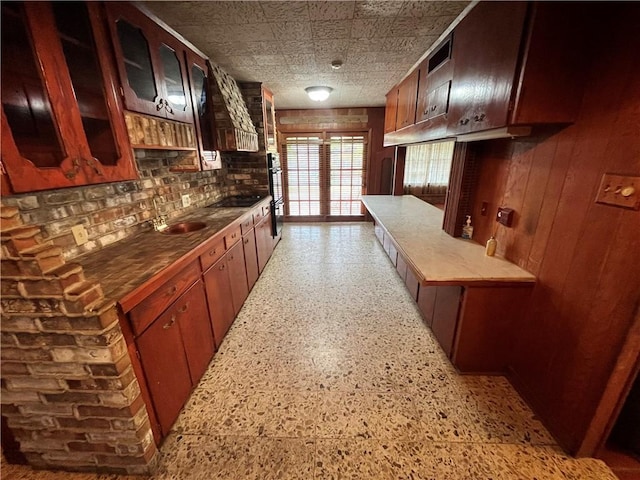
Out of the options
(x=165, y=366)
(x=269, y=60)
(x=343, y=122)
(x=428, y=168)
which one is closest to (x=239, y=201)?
(x=269, y=60)

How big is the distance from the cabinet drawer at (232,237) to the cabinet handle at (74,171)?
113cm

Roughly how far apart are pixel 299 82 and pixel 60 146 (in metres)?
2.94

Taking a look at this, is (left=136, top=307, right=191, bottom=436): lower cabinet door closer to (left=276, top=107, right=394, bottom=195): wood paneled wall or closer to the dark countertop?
the dark countertop

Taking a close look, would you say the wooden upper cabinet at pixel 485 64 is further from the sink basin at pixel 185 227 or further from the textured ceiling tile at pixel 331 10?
the sink basin at pixel 185 227

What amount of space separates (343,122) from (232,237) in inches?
154

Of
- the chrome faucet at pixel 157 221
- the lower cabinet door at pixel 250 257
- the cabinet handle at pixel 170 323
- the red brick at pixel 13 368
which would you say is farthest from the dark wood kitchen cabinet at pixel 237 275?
the red brick at pixel 13 368

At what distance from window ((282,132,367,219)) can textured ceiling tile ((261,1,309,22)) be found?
351cm

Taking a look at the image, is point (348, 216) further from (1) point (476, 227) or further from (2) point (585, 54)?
(2) point (585, 54)

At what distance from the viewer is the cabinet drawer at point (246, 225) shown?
2.65m

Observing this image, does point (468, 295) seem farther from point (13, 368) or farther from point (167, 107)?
point (167, 107)

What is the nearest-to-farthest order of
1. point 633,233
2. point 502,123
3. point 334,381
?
point 633,233
point 502,123
point 334,381

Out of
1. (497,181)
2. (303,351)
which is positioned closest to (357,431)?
(303,351)

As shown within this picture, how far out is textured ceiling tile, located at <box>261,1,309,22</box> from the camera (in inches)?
64.7

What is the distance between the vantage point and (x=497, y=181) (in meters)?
1.85
